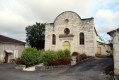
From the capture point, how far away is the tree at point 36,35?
31812mm

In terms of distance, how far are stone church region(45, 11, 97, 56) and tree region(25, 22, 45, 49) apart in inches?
339

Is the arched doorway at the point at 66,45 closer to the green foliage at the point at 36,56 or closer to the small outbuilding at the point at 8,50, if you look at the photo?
the green foliage at the point at 36,56

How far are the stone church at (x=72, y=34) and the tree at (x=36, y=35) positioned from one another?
8.62 metres

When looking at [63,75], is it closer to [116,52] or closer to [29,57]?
[116,52]

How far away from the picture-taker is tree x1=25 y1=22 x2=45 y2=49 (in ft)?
104

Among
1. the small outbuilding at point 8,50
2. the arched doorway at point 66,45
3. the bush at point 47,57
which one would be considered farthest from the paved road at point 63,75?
the small outbuilding at point 8,50

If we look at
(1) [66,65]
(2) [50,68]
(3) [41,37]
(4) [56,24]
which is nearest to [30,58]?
(2) [50,68]

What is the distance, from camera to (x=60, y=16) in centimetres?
2320

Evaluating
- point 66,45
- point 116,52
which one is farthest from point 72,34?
point 116,52

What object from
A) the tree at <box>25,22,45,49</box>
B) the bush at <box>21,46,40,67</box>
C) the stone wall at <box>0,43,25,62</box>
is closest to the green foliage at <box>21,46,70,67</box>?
the bush at <box>21,46,40,67</box>

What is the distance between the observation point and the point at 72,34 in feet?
71.4

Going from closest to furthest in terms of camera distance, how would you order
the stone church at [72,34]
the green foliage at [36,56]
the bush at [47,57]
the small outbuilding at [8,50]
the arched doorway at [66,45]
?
1. the bush at [47,57]
2. the green foliage at [36,56]
3. the stone church at [72,34]
4. the arched doorway at [66,45]
5. the small outbuilding at [8,50]

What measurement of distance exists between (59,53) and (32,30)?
61.5 ft

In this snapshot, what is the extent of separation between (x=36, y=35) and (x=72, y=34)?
14074 mm
